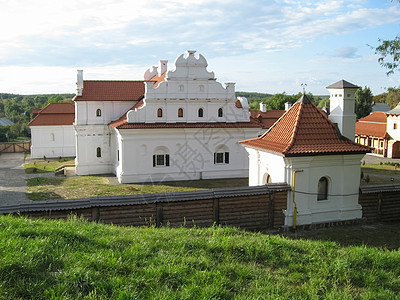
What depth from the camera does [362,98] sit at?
2425 inches

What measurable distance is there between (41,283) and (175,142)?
21149mm

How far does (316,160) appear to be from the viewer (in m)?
15.1

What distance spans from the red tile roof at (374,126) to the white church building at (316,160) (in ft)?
92.4

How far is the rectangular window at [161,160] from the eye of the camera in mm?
26800

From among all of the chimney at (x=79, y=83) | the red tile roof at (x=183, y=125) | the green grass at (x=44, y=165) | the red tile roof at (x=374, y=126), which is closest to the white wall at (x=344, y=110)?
the red tile roof at (x=183, y=125)

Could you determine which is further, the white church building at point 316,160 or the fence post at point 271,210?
the white church building at point 316,160

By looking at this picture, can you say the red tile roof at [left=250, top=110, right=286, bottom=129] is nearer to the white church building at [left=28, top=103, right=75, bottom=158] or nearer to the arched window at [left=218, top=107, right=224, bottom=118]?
the arched window at [left=218, top=107, right=224, bottom=118]

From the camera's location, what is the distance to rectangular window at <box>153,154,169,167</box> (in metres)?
26.8

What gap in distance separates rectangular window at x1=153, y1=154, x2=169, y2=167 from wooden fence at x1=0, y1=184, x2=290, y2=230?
43.4 feet

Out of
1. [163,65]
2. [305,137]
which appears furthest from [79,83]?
[305,137]

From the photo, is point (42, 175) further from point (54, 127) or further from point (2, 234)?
point (2, 234)

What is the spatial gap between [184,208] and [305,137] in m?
5.63

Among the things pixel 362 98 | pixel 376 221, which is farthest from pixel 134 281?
pixel 362 98

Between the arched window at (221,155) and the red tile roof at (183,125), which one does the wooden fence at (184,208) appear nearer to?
the red tile roof at (183,125)
